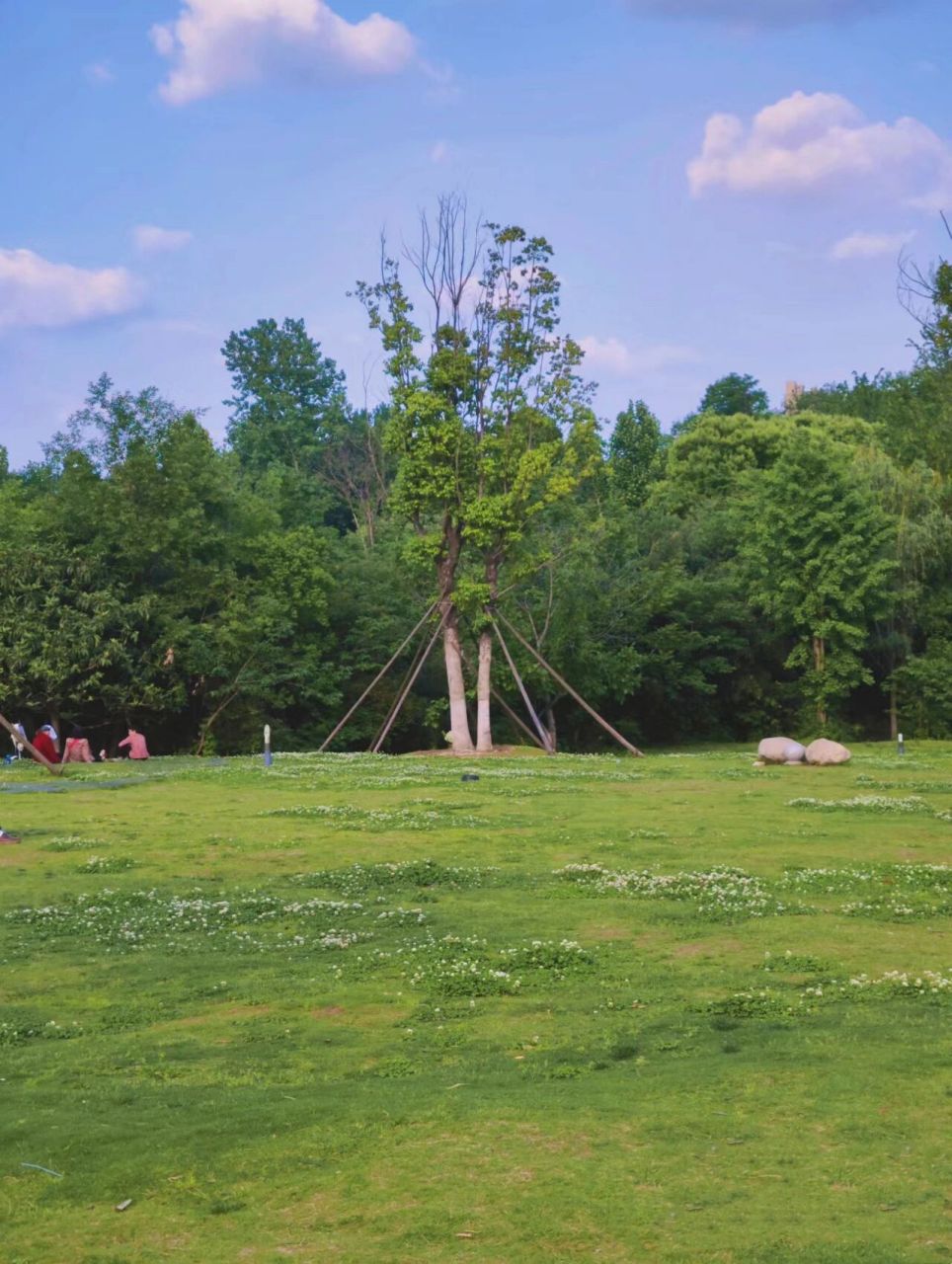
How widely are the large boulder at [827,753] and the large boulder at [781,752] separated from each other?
0.34 metres

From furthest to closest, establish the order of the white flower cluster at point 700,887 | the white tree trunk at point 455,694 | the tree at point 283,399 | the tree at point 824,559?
the tree at point 283,399 → the tree at point 824,559 → the white tree trunk at point 455,694 → the white flower cluster at point 700,887

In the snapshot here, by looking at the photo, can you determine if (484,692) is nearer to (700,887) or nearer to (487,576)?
(487,576)

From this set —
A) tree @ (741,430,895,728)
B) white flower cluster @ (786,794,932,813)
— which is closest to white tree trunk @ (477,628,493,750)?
tree @ (741,430,895,728)

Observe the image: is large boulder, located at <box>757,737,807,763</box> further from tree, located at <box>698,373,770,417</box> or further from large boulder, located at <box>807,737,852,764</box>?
tree, located at <box>698,373,770,417</box>

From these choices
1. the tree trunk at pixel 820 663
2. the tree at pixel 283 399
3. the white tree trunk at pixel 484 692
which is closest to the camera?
the white tree trunk at pixel 484 692

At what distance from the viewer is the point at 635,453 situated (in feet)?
297

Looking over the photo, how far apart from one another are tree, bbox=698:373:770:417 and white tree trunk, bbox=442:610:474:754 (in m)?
66.8

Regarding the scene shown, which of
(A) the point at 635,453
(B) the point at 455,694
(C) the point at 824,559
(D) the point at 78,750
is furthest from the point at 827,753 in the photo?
(A) the point at 635,453

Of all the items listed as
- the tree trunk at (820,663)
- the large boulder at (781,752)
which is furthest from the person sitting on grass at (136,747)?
the tree trunk at (820,663)

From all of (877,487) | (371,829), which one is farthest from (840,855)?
(877,487)

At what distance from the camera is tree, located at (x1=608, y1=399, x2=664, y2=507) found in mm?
87012

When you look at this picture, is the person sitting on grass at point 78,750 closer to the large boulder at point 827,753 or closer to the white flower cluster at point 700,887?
the large boulder at point 827,753

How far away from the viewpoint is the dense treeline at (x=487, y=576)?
54.1 m

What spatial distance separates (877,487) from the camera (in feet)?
236
